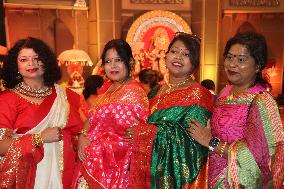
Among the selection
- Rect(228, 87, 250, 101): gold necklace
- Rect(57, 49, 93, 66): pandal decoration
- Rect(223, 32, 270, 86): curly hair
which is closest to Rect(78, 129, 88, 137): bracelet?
Rect(228, 87, 250, 101): gold necklace

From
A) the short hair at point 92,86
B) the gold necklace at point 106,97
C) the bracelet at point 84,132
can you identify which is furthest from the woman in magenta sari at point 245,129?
the short hair at point 92,86

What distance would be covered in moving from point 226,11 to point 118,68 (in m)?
6.78

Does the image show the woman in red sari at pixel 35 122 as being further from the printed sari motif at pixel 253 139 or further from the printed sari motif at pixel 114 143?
the printed sari motif at pixel 253 139

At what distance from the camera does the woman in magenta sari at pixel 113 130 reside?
1855 mm

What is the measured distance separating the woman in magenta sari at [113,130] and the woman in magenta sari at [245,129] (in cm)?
34

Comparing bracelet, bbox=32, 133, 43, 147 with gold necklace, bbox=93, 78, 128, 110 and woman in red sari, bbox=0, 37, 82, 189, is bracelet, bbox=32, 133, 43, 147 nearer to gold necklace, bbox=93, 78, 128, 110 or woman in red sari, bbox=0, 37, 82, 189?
woman in red sari, bbox=0, 37, 82, 189

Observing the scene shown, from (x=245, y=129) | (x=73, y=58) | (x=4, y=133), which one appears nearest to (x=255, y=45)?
(x=245, y=129)

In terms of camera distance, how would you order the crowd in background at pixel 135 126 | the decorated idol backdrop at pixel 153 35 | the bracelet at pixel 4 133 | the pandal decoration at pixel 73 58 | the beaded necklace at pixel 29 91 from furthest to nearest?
the decorated idol backdrop at pixel 153 35
the pandal decoration at pixel 73 58
the beaded necklace at pixel 29 91
the bracelet at pixel 4 133
the crowd in background at pixel 135 126

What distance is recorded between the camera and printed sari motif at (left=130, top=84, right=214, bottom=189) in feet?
5.85

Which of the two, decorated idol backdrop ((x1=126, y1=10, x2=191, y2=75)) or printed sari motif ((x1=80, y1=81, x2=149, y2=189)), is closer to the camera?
printed sari motif ((x1=80, y1=81, x2=149, y2=189))

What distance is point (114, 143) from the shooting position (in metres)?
1.85

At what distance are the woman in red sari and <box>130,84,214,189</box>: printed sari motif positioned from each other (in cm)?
45

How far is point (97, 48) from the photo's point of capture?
7117mm

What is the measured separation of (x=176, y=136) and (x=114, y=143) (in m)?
0.34
